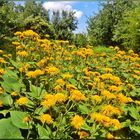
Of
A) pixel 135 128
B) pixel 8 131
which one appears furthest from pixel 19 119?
pixel 135 128

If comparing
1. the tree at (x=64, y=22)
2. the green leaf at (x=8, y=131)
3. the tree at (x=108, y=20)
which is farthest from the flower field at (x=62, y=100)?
the tree at (x=108, y=20)

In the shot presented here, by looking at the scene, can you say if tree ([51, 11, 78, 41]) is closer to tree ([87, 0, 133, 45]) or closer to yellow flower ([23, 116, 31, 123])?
tree ([87, 0, 133, 45])

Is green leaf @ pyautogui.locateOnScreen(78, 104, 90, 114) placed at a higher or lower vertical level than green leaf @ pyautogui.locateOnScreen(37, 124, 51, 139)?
higher

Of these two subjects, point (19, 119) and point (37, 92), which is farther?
point (37, 92)

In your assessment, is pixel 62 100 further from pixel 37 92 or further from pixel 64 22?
pixel 64 22

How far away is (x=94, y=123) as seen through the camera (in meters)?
3.12

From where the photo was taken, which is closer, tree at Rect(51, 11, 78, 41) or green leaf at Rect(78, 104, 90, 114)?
green leaf at Rect(78, 104, 90, 114)

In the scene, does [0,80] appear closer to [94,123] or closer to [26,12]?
[94,123]

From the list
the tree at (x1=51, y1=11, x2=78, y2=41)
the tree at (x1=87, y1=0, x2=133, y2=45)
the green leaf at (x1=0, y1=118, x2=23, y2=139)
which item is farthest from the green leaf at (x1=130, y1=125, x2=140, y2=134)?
the tree at (x1=87, y1=0, x2=133, y2=45)

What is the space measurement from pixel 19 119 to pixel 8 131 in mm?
186

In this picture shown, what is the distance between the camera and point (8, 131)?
2.96 meters

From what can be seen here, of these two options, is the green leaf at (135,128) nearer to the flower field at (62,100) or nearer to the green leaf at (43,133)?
the flower field at (62,100)

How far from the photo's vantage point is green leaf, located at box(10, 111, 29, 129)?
305cm

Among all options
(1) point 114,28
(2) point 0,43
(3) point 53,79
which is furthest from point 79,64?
(1) point 114,28
